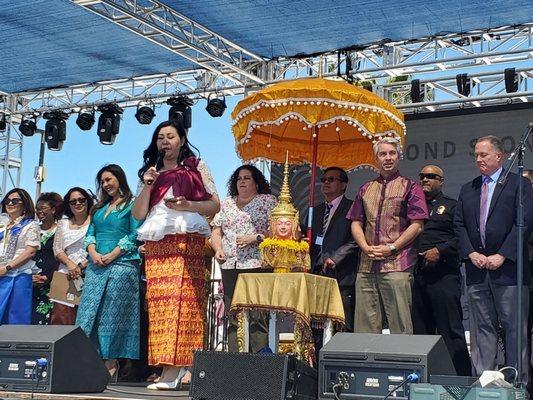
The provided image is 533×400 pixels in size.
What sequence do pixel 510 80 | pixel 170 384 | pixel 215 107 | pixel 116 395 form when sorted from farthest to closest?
pixel 215 107
pixel 510 80
pixel 170 384
pixel 116 395

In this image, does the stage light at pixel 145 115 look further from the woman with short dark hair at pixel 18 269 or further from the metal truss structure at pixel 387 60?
the woman with short dark hair at pixel 18 269

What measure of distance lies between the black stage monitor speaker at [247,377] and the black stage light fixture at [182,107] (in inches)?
323

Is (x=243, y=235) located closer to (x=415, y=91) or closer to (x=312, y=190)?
(x=312, y=190)

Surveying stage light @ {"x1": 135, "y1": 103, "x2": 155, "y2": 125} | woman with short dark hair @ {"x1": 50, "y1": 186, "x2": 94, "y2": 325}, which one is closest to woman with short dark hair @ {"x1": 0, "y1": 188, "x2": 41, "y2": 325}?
woman with short dark hair @ {"x1": 50, "y1": 186, "x2": 94, "y2": 325}

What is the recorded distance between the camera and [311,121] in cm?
666

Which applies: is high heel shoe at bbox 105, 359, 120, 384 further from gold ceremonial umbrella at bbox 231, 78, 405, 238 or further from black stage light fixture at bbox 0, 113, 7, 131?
black stage light fixture at bbox 0, 113, 7, 131

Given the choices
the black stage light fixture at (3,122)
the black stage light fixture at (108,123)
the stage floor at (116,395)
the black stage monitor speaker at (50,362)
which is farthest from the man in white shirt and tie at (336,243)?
the black stage light fixture at (3,122)

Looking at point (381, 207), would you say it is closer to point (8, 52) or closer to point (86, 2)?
point (86, 2)

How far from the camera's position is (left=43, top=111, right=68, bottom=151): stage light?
14.4 meters

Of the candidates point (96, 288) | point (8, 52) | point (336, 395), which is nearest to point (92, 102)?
point (8, 52)

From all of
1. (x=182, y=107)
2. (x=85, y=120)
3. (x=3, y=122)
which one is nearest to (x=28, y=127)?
(x=3, y=122)

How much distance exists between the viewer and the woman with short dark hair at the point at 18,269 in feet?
25.0

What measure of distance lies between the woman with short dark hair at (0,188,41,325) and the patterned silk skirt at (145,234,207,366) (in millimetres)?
1562

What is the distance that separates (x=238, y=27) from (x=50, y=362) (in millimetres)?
6365
